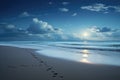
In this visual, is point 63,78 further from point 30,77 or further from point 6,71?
point 6,71

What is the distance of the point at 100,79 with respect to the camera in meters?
5.54

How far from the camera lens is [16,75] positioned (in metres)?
5.59

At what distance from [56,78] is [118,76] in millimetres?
2130

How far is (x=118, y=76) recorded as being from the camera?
6.01 meters

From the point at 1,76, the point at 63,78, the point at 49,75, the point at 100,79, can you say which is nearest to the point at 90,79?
the point at 100,79

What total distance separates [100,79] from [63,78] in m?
1.12

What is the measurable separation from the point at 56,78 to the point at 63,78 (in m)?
0.24

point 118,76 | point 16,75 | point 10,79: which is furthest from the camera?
point 118,76

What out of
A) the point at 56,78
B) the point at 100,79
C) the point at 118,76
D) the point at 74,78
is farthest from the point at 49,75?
the point at 118,76

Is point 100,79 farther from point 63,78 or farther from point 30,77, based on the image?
point 30,77

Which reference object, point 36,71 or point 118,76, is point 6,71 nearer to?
point 36,71

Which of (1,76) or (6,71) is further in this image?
(6,71)

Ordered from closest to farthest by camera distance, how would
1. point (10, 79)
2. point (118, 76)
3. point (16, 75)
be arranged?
point (10, 79)
point (16, 75)
point (118, 76)

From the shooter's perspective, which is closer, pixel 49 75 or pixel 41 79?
pixel 41 79
